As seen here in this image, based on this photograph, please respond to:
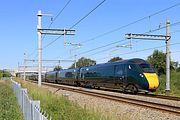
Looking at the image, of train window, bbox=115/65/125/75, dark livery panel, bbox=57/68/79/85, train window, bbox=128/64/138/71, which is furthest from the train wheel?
dark livery panel, bbox=57/68/79/85

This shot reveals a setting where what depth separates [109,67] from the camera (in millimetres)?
34188

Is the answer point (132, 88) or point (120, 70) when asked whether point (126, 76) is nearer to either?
point (132, 88)

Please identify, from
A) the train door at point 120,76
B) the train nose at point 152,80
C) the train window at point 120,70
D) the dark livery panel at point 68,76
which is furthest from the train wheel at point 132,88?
the dark livery panel at point 68,76

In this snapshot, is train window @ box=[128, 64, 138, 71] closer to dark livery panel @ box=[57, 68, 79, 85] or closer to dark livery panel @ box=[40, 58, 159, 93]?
dark livery panel @ box=[40, 58, 159, 93]

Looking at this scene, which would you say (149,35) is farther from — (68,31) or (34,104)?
(34,104)

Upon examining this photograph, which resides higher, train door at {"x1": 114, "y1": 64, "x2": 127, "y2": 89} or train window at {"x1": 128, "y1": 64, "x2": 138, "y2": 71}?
train window at {"x1": 128, "y1": 64, "x2": 138, "y2": 71}

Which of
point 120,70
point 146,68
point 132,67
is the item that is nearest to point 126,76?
point 132,67

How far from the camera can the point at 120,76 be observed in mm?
30844

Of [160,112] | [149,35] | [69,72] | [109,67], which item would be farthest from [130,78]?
[69,72]

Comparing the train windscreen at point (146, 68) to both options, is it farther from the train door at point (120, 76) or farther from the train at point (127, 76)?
the train door at point (120, 76)

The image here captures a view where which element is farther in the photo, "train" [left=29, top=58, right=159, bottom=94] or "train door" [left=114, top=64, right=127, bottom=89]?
"train door" [left=114, top=64, right=127, bottom=89]

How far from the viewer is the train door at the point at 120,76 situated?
1180 inches

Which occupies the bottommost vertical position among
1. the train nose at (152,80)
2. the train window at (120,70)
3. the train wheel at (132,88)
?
the train wheel at (132,88)

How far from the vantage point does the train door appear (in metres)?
30.0
